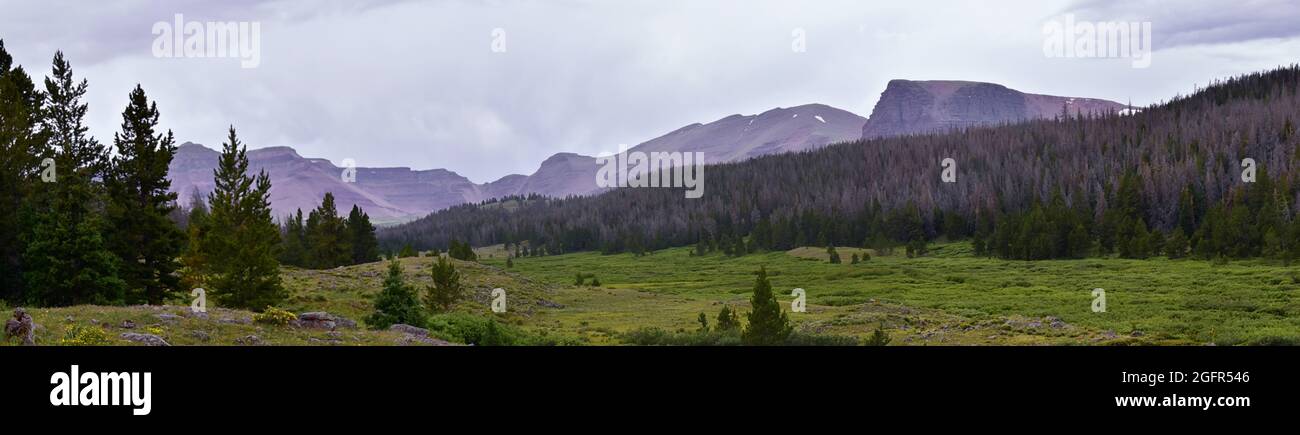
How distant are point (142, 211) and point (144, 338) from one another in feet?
69.2

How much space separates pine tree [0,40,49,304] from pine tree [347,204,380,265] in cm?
Answer: 3626

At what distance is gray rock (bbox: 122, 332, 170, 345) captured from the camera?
19641 mm

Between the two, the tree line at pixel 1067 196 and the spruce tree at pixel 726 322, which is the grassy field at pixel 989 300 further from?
the tree line at pixel 1067 196

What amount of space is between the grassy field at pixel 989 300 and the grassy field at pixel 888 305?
15cm

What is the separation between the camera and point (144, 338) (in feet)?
65.6

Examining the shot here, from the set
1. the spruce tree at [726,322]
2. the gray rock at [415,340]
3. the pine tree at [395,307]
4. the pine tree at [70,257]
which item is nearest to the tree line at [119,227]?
the pine tree at [70,257]

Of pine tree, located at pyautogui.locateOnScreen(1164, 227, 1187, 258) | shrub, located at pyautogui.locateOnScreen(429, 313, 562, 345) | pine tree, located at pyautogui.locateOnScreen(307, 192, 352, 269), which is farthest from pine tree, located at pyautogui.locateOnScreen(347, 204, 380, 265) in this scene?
pine tree, located at pyautogui.locateOnScreen(1164, 227, 1187, 258)

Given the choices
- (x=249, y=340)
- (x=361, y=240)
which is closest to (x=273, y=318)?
(x=249, y=340)

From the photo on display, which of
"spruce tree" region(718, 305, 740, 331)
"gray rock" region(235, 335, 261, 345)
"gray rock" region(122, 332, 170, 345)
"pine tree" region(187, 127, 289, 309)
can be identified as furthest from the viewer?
"spruce tree" region(718, 305, 740, 331)

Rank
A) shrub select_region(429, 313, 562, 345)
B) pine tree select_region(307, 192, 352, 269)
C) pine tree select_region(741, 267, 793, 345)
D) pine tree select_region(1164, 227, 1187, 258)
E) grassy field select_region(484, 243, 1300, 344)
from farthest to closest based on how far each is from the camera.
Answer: pine tree select_region(1164, 227, 1187, 258), pine tree select_region(307, 192, 352, 269), grassy field select_region(484, 243, 1300, 344), pine tree select_region(741, 267, 793, 345), shrub select_region(429, 313, 562, 345)

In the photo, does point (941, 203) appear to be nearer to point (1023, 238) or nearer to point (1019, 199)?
point (1019, 199)

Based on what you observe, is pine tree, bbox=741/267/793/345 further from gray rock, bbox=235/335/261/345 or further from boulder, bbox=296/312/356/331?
gray rock, bbox=235/335/261/345

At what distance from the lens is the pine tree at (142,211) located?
37312mm
